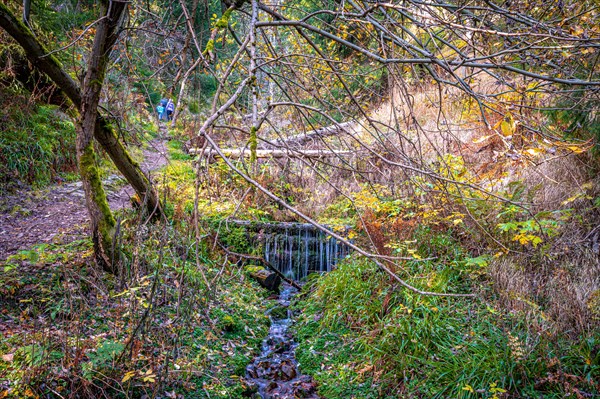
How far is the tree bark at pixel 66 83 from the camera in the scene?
12.1 ft

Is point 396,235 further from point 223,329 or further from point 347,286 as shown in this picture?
point 223,329

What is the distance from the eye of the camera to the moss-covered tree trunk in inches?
162

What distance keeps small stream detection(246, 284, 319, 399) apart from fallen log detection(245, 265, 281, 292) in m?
1.07

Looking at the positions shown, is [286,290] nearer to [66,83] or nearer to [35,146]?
[66,83]

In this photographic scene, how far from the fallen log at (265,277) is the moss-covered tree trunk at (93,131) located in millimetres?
2483

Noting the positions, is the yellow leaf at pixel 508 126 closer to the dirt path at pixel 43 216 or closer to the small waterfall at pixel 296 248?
the dirt path at pixel 43 216

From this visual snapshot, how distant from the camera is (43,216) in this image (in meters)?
6.22

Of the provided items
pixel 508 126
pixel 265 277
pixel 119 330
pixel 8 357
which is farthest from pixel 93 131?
pixel 508 126

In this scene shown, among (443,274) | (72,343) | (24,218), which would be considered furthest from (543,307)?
(24,218)

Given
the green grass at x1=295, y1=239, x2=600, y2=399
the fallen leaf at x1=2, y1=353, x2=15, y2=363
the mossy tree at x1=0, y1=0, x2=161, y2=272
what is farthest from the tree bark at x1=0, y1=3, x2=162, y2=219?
the green grass at x1=295, y1=239, x2=600, y2=399

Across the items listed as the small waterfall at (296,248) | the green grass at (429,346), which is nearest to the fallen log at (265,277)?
the small waterfall at (296,248)

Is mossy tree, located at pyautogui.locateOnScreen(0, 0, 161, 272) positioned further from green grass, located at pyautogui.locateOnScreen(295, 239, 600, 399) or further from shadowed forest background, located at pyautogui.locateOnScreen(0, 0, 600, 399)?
green grass, located at pyautogui.locateOnScreen(295, 239, 600, 399)

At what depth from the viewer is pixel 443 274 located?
4.64m

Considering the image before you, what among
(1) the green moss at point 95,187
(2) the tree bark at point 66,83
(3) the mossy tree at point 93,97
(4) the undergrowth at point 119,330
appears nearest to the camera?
(4) the undergrowth at point 119,330
